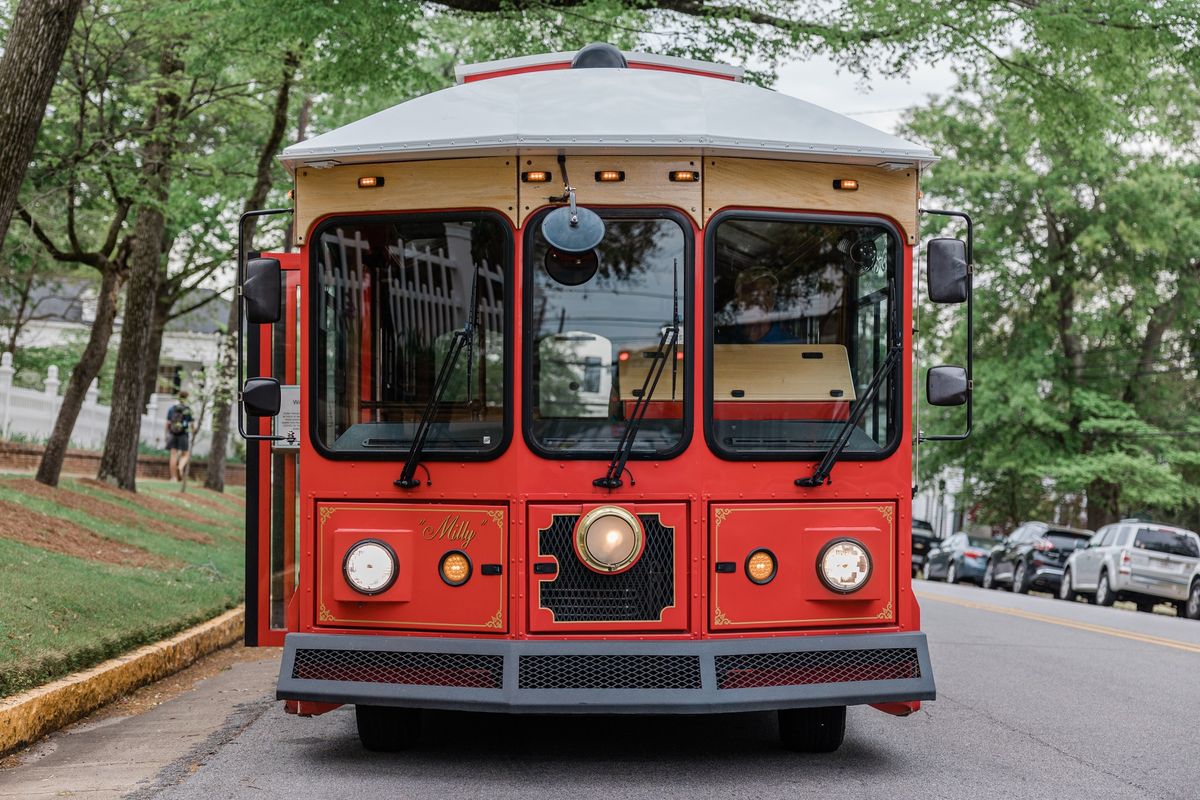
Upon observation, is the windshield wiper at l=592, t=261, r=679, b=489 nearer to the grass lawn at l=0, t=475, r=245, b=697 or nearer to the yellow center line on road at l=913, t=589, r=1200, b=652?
the grass lawn at l=0, t=475, r=245, b=697

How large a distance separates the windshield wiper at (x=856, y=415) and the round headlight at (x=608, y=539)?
0.83m

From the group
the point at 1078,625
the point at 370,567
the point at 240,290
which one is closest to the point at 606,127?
the point at 240,290

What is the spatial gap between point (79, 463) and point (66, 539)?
13700 mm

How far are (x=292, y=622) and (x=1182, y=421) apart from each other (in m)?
33.5

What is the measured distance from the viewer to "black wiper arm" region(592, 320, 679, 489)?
6.40m

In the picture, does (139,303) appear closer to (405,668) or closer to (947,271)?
(405,668)

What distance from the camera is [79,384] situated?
63.7 feet

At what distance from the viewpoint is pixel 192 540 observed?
59.1 ft

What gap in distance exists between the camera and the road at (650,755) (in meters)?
6.29

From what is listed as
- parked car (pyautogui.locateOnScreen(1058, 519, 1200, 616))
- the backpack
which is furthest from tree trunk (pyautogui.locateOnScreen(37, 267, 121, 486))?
parked car (pyautogui.locateOnScreen(1058, 519, 1200, 616))

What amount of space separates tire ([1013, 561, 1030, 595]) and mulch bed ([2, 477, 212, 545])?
52.6ft

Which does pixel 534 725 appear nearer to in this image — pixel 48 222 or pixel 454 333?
pixel 454 333

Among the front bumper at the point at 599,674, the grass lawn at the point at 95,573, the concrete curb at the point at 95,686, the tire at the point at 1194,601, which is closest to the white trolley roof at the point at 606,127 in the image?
the front bumper at the point at 599,674

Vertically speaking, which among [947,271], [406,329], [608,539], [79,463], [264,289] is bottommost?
[79,463]
